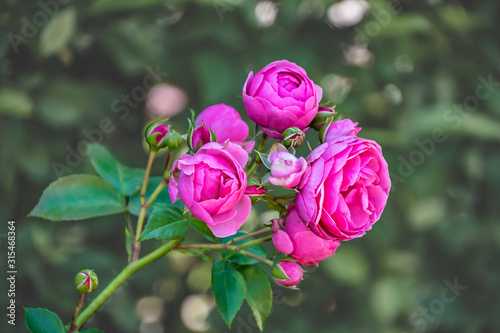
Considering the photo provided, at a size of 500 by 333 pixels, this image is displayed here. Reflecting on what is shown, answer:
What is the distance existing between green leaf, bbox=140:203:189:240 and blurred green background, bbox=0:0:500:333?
0.73 metres

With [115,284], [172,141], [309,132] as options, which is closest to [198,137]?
[172,141]

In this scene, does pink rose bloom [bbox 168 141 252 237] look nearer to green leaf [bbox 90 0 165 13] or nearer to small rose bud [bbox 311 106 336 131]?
small rose bud [bbox 311 106 336 131]

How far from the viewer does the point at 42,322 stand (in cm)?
45

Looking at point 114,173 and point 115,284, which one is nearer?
point 115,284

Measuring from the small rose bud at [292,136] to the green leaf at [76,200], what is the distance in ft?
0.65

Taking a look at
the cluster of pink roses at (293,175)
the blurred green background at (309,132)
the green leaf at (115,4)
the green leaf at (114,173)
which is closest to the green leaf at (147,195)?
the green leaf at (114,173)

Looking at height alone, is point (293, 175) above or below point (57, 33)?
above

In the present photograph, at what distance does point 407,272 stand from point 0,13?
3.70ft

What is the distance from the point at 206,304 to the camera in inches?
52.3

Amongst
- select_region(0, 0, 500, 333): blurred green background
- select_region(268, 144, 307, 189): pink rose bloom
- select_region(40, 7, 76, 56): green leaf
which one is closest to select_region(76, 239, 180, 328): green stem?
select_region(268, 144, 307, 189): pink rose bloom

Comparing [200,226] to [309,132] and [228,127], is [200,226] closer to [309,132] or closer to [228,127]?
[228,127]

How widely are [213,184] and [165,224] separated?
62 millimetres

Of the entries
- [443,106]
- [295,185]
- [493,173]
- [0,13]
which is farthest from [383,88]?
[295,185]

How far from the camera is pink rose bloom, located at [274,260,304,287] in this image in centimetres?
44
